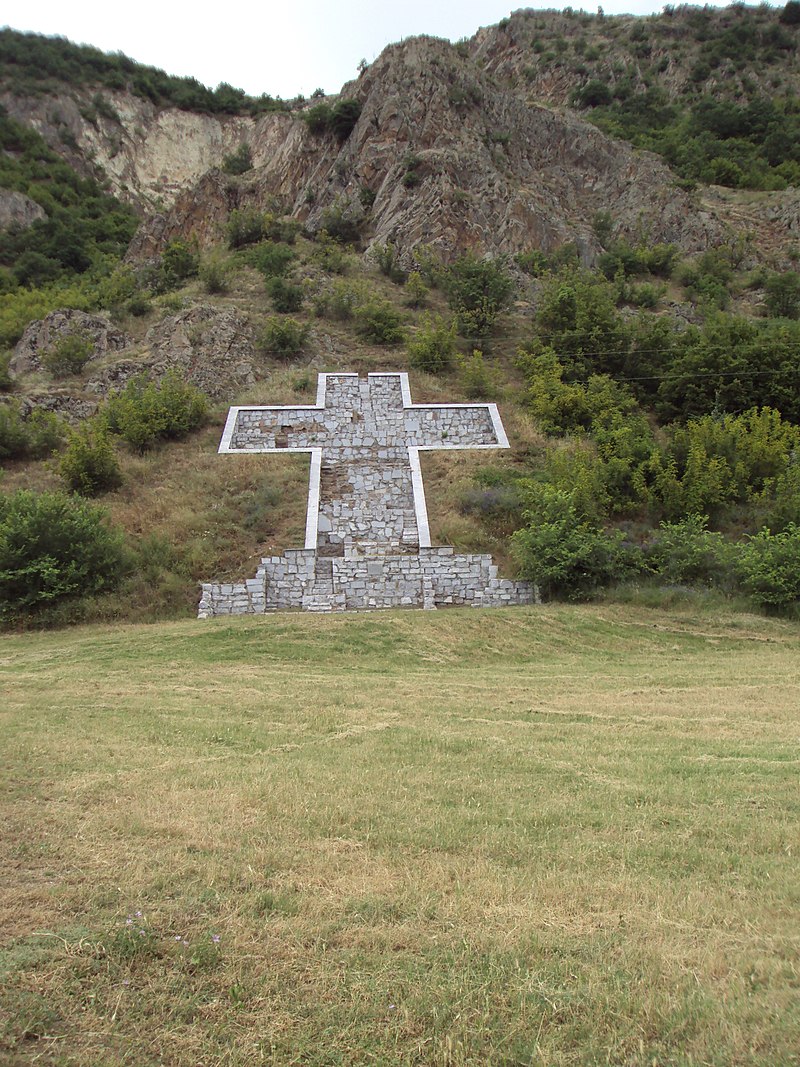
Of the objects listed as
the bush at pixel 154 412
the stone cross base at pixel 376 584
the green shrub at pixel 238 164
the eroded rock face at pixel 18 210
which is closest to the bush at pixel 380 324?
the bush at pixel 154 412

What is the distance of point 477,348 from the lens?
26.4 metres

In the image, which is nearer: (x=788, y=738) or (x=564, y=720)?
(x=788, y=738)

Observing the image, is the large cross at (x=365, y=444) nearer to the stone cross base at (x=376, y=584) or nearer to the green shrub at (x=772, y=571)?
the stone cross base at (x=376, y=584)

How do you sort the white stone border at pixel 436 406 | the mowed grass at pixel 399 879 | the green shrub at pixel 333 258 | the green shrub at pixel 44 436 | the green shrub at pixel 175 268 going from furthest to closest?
the green shrub at pixel 333 258 < the green shrub at pixel 175 268 < the white stone border at pixel 436 406 < the green shrub at pixel 44 436 < the mowed grass at pixel 399 879

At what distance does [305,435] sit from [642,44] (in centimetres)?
5135

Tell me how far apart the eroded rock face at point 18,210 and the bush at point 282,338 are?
92.1 feet

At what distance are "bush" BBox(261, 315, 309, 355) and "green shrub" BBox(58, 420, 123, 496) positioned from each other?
8.36 meters

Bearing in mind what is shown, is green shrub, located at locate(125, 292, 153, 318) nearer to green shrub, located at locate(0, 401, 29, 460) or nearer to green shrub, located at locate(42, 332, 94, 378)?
green shrub, located at locate(42, 332, 94, 378)

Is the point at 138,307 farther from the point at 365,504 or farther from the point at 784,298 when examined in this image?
the point at 784,298

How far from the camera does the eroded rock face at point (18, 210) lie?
45500 millimetres

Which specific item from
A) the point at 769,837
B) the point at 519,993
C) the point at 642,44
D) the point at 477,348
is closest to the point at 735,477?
the point at 477,348

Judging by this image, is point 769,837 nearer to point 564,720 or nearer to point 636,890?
point 636,890

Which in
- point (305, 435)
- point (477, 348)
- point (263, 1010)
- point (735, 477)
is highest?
point (477, 348)

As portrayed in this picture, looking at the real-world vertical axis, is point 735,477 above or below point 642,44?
below
